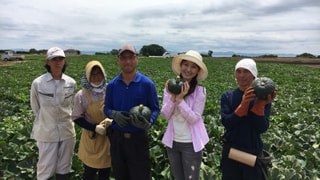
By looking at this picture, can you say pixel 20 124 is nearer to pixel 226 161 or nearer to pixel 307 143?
pixel 226 161

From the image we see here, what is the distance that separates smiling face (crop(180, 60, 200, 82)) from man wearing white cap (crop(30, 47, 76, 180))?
195cm

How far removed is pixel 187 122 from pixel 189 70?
73 centimetres

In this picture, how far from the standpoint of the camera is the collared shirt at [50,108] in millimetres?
3162

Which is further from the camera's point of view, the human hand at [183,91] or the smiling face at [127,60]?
the smiling face at [127,60]

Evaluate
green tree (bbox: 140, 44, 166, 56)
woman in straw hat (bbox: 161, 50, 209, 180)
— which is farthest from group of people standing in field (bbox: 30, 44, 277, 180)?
green tree (bbox: 140, 44, 166, 56)

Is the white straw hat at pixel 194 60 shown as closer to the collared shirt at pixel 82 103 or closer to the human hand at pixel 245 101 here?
the human hand at pixel 245 101

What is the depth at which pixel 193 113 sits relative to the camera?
2.66 meters

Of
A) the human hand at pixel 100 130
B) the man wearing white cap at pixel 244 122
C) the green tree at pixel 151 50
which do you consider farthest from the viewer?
the green tree at pixel 151 50

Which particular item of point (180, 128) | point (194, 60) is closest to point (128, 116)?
point (180, 128)

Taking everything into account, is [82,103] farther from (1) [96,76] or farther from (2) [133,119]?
(2) [133,119]

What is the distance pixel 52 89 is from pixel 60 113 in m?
0.41

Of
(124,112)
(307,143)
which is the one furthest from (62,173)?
(307,143)

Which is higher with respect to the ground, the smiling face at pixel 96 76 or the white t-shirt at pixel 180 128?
the smiling face at pixel 96 76

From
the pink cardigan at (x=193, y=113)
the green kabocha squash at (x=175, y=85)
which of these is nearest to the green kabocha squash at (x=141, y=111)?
the pink cardigan at (x=193, y=113)
